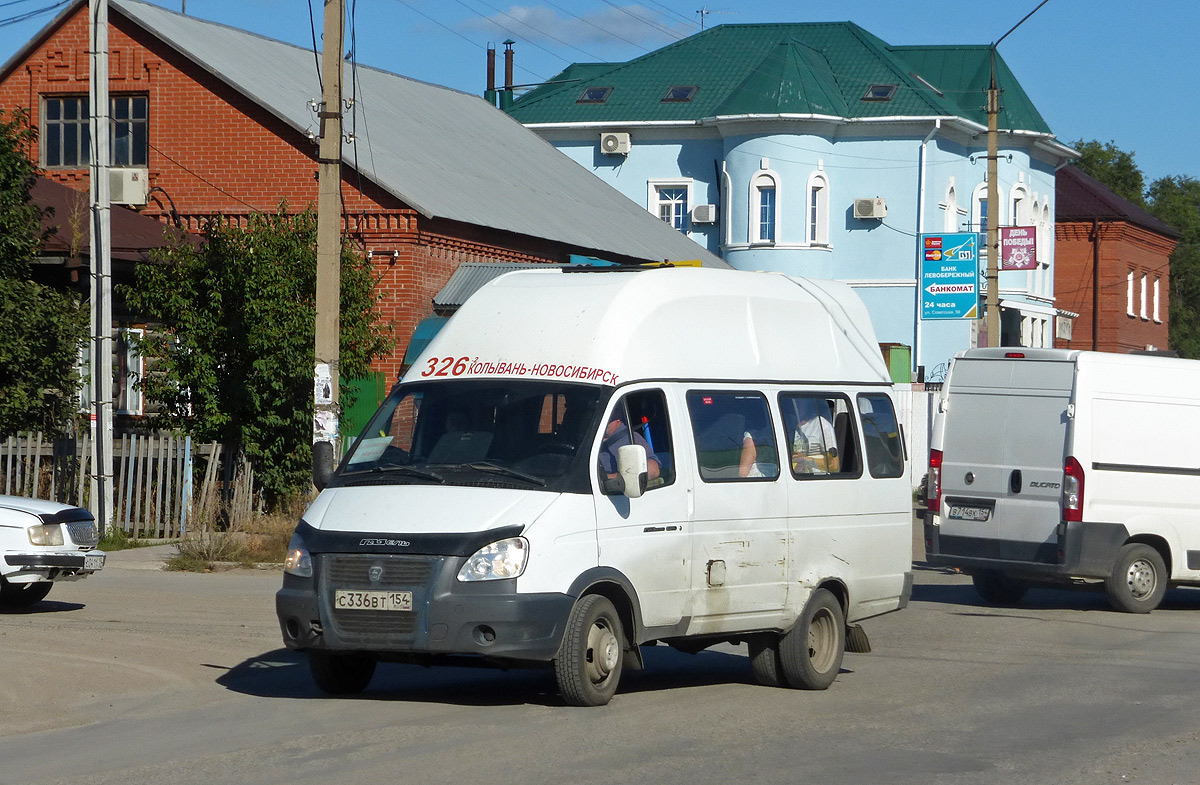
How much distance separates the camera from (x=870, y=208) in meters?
47.6

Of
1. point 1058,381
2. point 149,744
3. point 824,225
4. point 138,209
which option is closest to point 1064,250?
point 824,225

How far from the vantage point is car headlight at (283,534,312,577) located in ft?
29.6

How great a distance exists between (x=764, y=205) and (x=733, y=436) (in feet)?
127

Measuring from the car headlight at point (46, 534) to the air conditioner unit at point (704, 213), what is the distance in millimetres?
36636

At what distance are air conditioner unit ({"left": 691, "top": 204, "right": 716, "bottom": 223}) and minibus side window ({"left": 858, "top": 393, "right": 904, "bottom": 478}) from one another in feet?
123

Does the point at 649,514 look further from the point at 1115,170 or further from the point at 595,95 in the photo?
the point at 1115,170

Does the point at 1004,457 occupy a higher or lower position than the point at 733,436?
lower

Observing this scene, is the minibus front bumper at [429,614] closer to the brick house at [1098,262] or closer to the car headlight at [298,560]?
the car headlight at [298,560]

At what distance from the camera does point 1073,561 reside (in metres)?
14.9

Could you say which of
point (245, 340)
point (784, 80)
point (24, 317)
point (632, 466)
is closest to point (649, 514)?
point (632, 466)

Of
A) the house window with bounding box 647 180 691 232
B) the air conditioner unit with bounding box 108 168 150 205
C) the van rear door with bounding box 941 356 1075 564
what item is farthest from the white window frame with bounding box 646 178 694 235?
the van rear door with bounding box 941 356 1075 564

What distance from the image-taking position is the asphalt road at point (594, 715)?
24.9 feet

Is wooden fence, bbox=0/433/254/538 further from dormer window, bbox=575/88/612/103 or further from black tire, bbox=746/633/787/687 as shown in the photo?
dormer window, bbox=575/88/612/103

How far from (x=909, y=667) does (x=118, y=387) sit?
18.9 m
